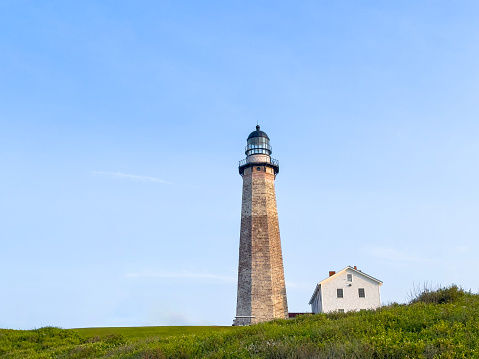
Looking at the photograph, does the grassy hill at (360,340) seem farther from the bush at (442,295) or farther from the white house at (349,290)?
the white house at (349,290)

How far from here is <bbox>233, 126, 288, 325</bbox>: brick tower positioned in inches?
1742

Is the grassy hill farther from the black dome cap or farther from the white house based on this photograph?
the black dome cap

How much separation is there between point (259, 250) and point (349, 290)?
9.30m

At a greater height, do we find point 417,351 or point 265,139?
point 265,139

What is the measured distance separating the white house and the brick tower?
446 centimetres

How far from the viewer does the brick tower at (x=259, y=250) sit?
145 feet

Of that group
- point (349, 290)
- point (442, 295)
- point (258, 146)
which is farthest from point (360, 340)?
point (258, 146)

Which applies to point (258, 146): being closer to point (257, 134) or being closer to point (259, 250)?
point (257, 134)

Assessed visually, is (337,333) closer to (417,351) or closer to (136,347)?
(417,351)

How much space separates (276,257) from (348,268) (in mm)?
7117

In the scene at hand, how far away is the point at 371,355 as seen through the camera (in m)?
12.5

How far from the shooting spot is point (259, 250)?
45.8 m

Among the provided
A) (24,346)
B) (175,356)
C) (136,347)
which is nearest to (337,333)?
(175,356)

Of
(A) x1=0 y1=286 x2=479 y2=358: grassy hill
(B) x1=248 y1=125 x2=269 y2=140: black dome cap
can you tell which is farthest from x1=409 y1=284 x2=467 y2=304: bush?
(B) x1=248 y1=125 x2=269 y2=140: black dome cap
